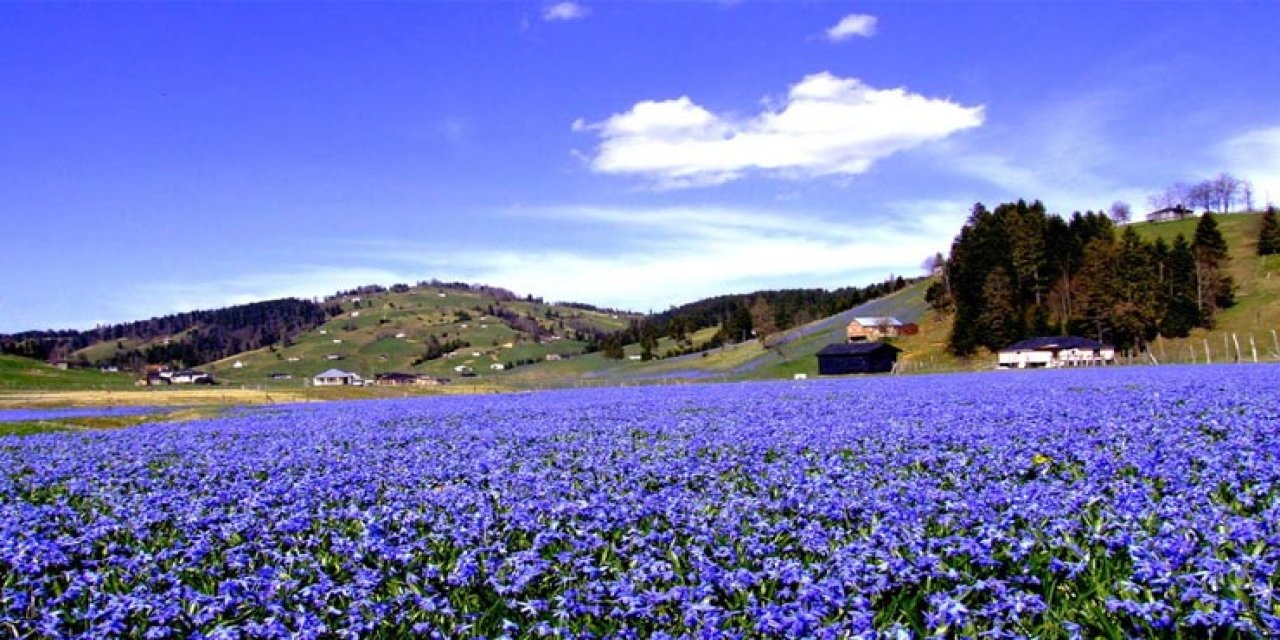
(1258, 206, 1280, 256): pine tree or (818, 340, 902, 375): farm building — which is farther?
(1258, 206, 1280, 256): pine tree

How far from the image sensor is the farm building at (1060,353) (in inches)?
3825

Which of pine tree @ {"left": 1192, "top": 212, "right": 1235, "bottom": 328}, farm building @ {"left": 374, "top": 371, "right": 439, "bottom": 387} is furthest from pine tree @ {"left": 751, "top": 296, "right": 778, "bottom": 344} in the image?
pine tree @ {"left": 1192, "top": 212, "right": 1235, "bottom": 328}

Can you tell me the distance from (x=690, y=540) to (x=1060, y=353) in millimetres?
100267

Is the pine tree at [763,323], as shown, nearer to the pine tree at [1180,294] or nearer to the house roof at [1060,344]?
the house roof at [1060,344]

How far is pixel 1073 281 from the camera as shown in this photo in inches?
4870

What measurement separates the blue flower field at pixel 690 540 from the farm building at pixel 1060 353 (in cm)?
8483

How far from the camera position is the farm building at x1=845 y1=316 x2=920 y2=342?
140m

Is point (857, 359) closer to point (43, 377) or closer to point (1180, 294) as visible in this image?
point (1180, 294)

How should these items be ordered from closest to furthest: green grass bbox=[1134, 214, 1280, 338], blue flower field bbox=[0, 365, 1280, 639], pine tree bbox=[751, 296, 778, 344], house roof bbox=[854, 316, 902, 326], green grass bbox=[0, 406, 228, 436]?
1. blue flower field bbox=[0, 365, 1280, 639]
2. green grass bbox=[0, 406, 228, 436]
3. green grass bbox=[1134, 214, 1280, 338]
4. house roof bbox=[854, 316, 902, 326]
5. pine tree bbox=[751, 296, 778, 344]

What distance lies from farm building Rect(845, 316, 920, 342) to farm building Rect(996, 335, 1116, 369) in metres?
36.1

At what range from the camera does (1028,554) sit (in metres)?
7.68

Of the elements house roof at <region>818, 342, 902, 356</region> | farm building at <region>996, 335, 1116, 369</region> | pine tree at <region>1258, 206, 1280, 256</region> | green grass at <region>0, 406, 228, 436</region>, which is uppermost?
pine tree at <region>1258, 206, 1280, 256</region>

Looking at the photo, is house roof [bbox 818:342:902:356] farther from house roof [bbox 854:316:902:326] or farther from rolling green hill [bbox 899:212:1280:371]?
house roof [bbox 854:316:902:326]

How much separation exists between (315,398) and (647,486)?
81.7 metres
